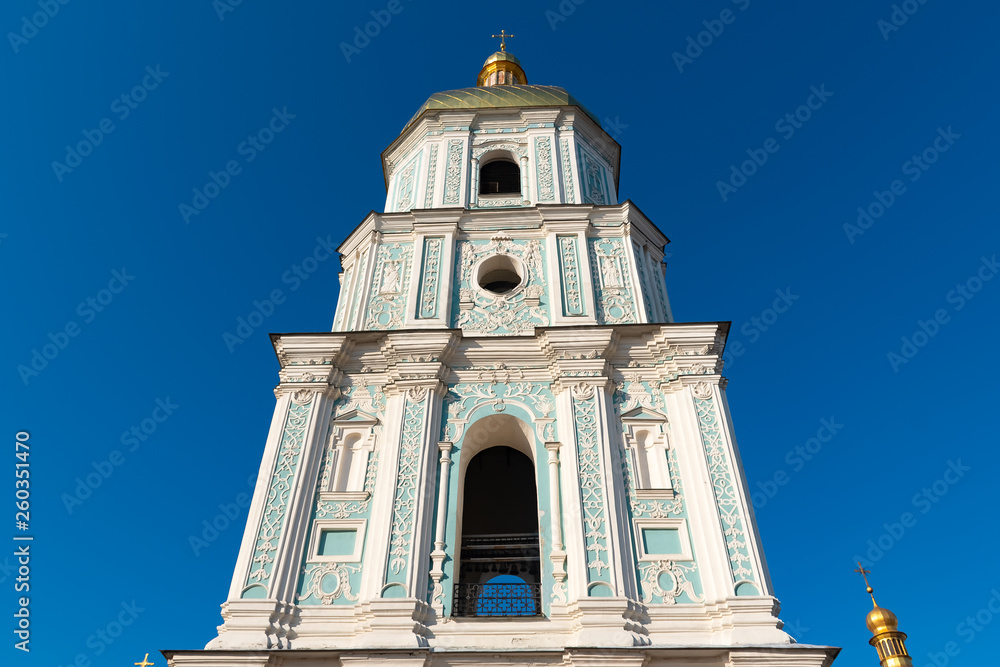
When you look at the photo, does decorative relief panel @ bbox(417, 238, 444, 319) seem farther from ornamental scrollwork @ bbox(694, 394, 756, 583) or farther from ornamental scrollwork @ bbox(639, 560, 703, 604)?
ornamental scrollwork @ bbox(639, 560, 703, 604)

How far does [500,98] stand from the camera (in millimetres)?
19859

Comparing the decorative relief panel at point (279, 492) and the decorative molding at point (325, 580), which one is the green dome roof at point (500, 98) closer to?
the decorative relief panel at point (279, 492)

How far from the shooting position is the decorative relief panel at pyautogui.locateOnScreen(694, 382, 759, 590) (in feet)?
34.9

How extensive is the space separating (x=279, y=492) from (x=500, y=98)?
474 inches

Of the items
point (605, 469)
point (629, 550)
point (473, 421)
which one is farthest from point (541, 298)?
point (629, 550)

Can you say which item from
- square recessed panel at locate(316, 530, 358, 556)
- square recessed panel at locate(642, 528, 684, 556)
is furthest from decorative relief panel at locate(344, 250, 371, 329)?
square recessed panel at locate(642, 528, 684, 556)

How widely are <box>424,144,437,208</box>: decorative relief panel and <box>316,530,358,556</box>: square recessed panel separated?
795 centimetres

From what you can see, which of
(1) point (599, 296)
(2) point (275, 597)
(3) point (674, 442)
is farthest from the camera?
(1) point (599, 296)

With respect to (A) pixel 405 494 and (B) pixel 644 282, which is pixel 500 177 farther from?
(A) pixel 405 494

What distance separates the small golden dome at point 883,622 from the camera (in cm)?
1962

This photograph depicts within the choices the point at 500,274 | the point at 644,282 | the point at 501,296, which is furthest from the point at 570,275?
the point at 500,274

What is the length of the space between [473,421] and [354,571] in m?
3.06

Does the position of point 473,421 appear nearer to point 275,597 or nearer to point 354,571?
point 354,571

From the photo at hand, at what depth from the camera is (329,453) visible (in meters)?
12.5
